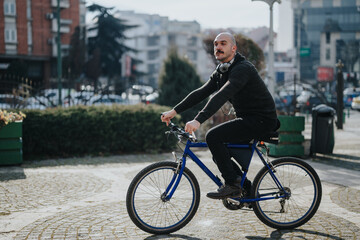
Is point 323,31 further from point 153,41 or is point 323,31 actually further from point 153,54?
point 153,54

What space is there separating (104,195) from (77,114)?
4.46 m

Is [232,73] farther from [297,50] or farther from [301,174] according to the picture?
[297,50]

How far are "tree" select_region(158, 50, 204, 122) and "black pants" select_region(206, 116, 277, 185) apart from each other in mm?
11155

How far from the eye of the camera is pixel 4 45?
43312 millimetres

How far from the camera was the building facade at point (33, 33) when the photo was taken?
43.7 metres

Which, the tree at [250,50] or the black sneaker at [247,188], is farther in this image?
the tree at [250,50]

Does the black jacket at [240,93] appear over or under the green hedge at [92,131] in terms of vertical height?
over

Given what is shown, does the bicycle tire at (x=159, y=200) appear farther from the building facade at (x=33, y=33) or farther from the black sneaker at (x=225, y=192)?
the building facade at (x=33, y=33)

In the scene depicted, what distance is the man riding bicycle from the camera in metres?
4.49

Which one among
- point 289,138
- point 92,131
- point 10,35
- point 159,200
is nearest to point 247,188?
point 159,200

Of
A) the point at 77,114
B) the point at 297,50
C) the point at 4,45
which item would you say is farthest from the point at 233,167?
the point at 297,50

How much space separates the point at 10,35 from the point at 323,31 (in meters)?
61.4

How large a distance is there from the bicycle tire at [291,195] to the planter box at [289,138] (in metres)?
5.13

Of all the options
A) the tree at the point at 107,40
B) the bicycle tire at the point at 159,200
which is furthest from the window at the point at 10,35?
the bicycle tire at the point at 159,200
